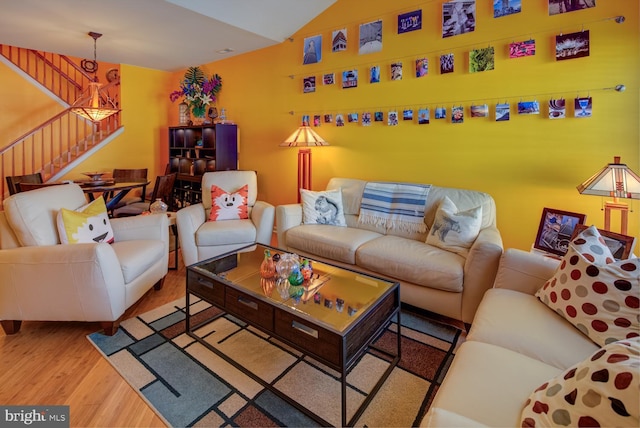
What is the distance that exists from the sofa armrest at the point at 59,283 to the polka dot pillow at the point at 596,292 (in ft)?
7.86

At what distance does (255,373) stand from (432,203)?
1901mm

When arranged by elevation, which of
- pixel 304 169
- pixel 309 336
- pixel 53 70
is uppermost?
pixel 53 70

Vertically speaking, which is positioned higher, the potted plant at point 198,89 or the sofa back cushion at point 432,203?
the potted plant at point 198,89

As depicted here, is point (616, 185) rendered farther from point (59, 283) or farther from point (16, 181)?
point (16, 181)

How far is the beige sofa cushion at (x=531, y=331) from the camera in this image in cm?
128

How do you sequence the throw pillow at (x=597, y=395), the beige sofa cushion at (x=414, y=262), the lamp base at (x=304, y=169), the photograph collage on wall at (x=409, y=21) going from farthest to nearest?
the lamp base at (x=304, y=169), the photograph collage on wall at (x=409, y=21), the beige sofa cushion at (x=414, y=262), the throw pillow at (x=597, y=395)

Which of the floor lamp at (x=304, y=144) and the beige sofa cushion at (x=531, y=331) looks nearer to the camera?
the beige sofa cushion at (x=531, y=331)

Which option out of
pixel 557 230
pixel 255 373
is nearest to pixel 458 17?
pixel 557 230

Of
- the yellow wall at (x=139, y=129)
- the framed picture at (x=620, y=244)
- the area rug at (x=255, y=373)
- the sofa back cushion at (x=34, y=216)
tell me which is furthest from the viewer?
the yellow wall at (x=139, y=129)

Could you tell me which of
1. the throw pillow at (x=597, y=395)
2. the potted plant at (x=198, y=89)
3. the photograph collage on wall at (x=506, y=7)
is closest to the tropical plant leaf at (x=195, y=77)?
the potted plant at (x=198, y=89)

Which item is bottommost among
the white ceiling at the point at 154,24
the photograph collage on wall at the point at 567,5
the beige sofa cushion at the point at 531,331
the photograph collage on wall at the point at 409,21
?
the beige sofa cushion at the point at 531,331

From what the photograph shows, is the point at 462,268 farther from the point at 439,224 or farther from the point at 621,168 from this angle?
the point at 621,168

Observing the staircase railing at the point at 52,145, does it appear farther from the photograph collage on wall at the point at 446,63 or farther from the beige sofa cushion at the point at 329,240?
the photograph collage on wall at the point at 446,63

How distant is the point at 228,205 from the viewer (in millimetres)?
3436
